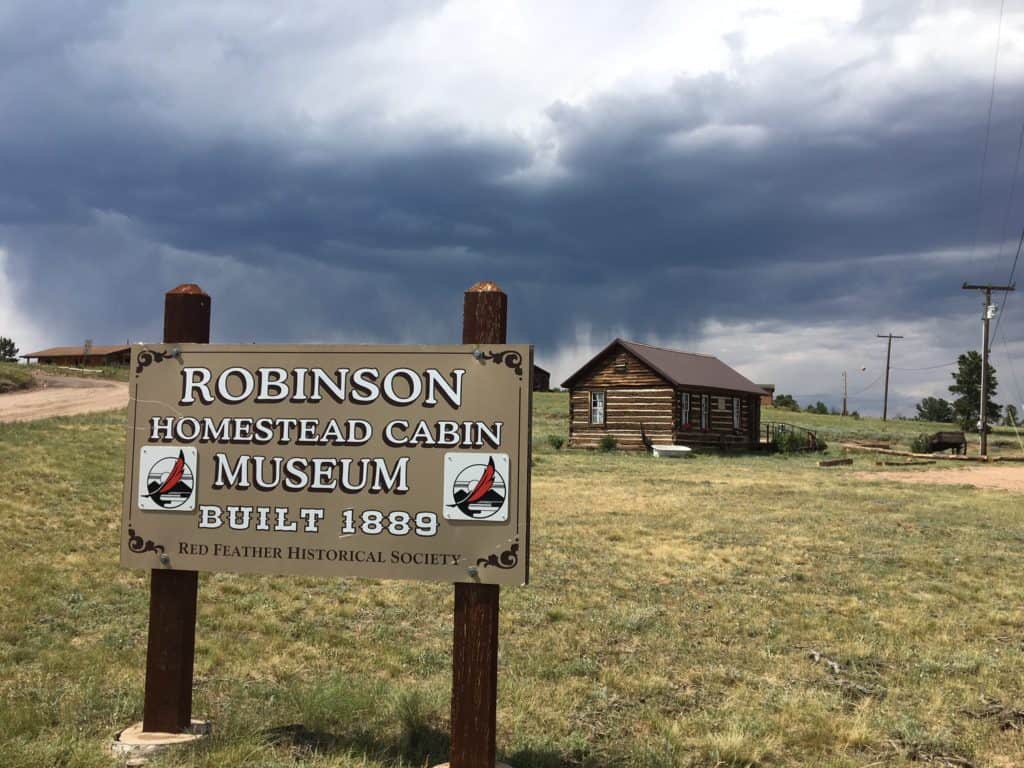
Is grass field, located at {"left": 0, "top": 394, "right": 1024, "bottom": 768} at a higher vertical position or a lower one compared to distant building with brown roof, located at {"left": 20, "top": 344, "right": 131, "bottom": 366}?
lower

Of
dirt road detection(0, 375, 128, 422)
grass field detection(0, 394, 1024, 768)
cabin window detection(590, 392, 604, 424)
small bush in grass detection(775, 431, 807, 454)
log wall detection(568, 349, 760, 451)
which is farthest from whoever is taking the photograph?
small bush in grass detection(775, 431, 807, 454)

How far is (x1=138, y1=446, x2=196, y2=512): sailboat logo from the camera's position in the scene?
15.2 feet

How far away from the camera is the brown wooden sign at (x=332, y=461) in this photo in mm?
4305

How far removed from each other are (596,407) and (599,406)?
18 centimetres

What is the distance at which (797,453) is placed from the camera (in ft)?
124

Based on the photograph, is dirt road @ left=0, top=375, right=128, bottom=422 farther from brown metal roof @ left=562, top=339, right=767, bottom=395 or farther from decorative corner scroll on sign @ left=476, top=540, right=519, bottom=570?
decorative corner scroll on sign @ left=476, top=540, right=519, bottom=570

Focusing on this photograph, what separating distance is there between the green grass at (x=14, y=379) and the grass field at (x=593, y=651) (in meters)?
24.2

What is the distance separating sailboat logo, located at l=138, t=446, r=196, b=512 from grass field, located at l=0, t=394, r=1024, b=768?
1.27 m

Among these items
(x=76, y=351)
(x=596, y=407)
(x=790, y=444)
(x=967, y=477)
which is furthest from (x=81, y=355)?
(x=967, y=477)

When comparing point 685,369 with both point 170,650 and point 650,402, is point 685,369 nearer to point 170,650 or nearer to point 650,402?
point 650,402

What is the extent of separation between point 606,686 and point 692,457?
2825 cm

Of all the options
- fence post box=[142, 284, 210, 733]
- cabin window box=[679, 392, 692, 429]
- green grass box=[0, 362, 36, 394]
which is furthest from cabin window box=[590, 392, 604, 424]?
fence post box=[142, 284, 210, 733]

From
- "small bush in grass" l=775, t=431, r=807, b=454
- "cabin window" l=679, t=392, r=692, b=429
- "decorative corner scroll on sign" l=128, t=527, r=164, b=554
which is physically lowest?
"decorative corner scroll on sign" l=128, t=527, r=164, b=554

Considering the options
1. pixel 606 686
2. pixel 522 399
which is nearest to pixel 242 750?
pixel 522 399
